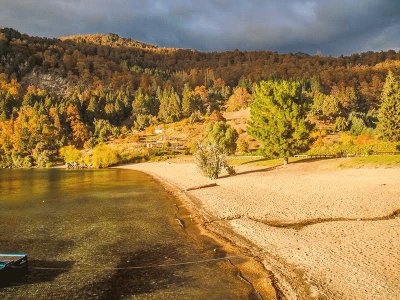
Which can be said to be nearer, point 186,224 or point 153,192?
point 186,224

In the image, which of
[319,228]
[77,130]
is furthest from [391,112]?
[77,130]

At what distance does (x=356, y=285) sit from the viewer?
45.5 feet

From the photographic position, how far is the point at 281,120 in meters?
59.0

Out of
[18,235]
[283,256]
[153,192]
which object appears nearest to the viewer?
[283,256]

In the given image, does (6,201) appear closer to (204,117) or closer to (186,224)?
(186,224)

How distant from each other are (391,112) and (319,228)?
5828cm

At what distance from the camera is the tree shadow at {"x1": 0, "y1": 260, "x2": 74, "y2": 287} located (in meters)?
16.2

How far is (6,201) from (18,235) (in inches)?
780

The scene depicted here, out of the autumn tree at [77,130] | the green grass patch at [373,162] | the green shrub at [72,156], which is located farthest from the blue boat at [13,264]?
the autumn tree at [77,130]

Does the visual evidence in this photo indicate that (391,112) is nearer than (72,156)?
Yes

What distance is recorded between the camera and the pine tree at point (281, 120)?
58500 millimetres

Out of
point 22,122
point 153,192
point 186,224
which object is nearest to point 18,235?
point 186,224

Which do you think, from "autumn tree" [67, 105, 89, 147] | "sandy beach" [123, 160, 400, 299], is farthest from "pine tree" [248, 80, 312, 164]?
"autumn tree" [67, 105, 89, 147]

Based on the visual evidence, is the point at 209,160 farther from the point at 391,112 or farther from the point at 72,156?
the point at 72,156
